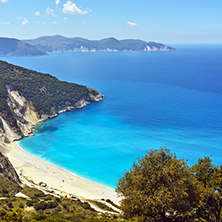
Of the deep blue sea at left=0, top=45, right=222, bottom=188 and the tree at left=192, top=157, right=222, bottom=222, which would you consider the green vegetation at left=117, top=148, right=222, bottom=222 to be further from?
the deep blue sea at left=0, top=45, right=222, bottom=188

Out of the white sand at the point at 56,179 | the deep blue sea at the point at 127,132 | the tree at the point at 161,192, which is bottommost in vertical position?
the white sand at the point at 56,179

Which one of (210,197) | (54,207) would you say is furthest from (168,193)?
(54,207)

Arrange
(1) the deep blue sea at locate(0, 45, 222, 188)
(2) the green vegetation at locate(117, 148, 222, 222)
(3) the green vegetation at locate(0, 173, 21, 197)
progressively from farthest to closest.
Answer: (1) the deep blue sea at locate(0, 45, 222, 188), (3) the green vegetation at locate(0, 173, 21, 197), (2) the green vegetation at locate(117, 148, 222, 222)

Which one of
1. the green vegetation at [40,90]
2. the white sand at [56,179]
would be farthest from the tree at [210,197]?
the green vegetation at [40,90]

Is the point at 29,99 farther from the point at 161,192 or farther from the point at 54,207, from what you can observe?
the point at 161,192

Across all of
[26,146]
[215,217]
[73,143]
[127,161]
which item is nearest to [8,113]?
[26,146]

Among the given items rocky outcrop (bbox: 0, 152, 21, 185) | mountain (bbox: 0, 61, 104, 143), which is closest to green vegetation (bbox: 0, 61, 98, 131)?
mountain (bbox: 0, 61, 104, 143)

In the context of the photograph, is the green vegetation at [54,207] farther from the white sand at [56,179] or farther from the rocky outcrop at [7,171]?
the rocky outcrop at [7,171]
